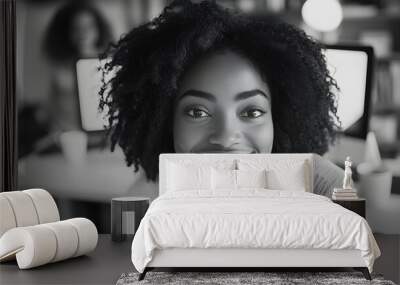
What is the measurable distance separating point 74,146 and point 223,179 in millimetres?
1930

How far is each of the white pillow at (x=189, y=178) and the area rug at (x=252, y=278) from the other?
4.37ft

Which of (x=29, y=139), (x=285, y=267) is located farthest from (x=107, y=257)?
(x=29, y=139)

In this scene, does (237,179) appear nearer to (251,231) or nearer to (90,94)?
(251,231)

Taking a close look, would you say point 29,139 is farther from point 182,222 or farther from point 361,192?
point 361,192

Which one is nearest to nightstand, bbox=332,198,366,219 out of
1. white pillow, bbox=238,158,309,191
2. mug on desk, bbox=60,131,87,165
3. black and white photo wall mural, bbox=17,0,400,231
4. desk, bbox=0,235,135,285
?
white pillow, bbox=238,158,309,191

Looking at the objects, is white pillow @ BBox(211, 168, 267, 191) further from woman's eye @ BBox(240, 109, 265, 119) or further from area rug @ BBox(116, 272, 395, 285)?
area rug @ BBox(116, 272, 395, 285)

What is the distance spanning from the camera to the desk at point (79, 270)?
4879 mm

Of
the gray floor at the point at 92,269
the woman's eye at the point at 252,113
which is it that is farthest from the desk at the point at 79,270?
the woman's eye at the point at 252,113

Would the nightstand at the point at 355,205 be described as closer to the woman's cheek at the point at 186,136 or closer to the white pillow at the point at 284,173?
the white pillow at the point at 284,173

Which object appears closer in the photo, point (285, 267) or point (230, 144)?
point (285, 267)

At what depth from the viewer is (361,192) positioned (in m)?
7.02

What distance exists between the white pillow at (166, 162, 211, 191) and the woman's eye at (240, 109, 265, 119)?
2.88 feet

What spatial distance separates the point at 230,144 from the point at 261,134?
346mm

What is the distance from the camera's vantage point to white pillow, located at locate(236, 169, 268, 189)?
6141 millimetres
